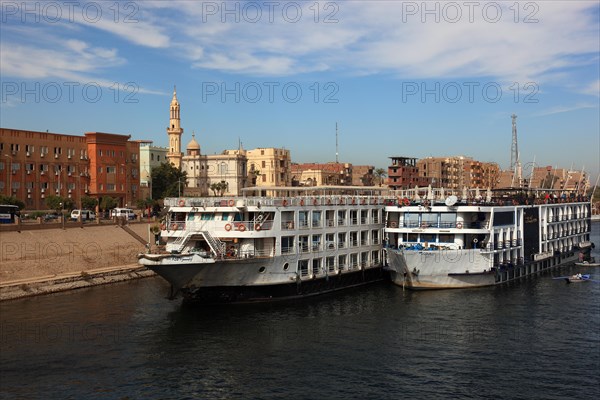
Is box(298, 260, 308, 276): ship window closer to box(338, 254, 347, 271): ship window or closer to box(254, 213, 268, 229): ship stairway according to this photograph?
box(338, 254, 347, 271): ship window

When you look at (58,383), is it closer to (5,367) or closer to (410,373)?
(5,367)

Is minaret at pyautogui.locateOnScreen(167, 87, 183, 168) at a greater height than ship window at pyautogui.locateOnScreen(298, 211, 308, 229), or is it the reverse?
minaret at pyautogui.locateOnScreen(167, 87, 183, 168)

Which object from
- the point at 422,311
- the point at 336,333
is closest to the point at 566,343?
the point at 422,311

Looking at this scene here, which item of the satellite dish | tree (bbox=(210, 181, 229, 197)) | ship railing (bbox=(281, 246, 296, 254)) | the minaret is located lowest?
ship railing (bbox=(281, 246, 296, 254))

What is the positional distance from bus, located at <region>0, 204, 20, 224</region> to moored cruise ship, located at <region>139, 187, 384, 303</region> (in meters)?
25.4

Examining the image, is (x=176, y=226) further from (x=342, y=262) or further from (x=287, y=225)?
(x=342, y=262)

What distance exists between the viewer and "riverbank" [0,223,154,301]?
48.5 metres

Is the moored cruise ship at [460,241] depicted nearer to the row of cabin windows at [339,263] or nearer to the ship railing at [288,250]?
the row of cabin windows at [339,263]

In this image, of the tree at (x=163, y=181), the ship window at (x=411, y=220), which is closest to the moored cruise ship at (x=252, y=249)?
the ship window at (x=411, y=220)

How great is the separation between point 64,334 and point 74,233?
27589 millimetres

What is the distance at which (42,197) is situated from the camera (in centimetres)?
8088

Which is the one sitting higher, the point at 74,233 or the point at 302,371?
the point at 74,233

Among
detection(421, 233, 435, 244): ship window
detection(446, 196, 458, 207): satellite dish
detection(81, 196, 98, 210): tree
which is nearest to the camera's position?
detection(446, 196, 458, 207): satellite dish

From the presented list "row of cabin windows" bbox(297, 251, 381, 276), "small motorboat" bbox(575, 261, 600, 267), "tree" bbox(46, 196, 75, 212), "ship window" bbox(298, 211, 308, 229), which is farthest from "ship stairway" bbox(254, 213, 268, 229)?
"tree" bbox(46, 196, 75, 212)
